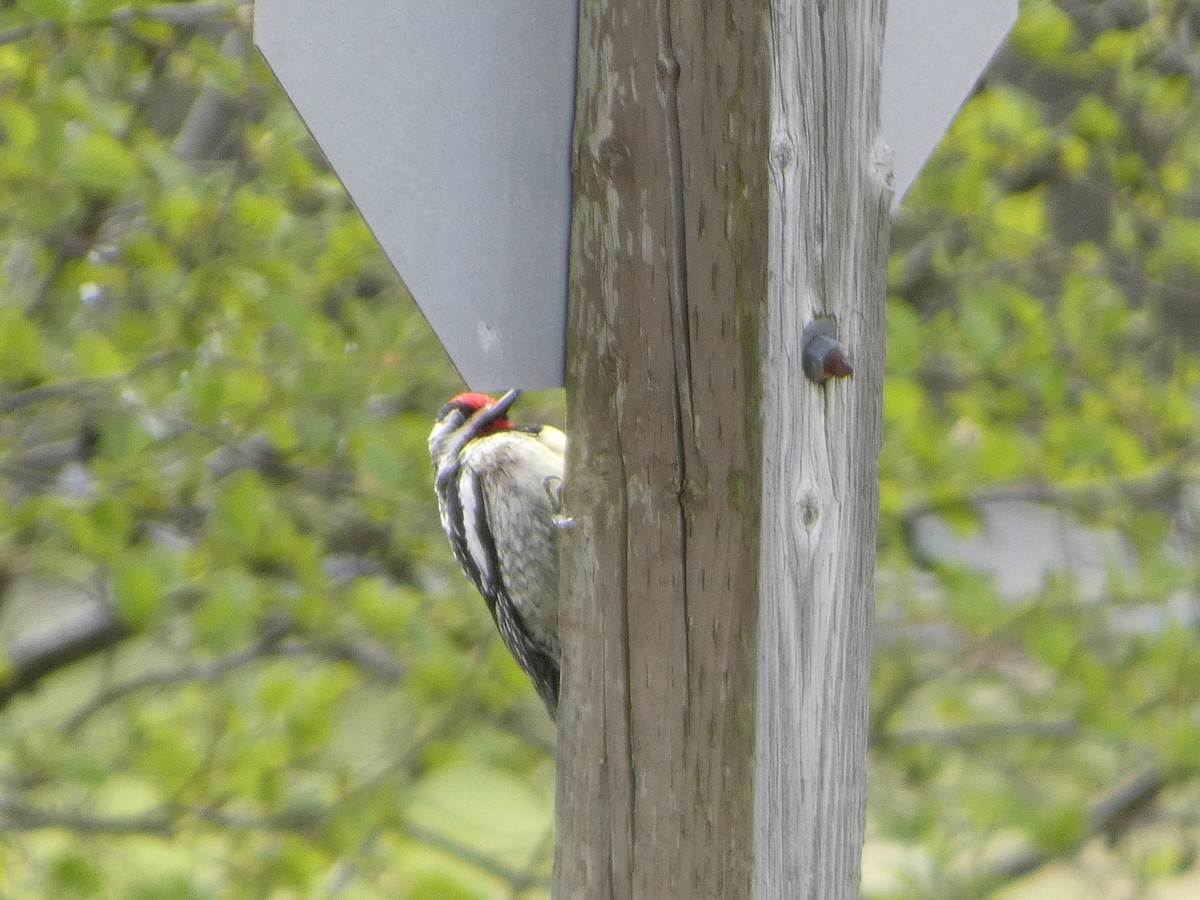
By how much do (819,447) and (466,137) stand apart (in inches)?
18.8

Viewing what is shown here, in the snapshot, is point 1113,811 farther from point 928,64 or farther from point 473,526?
point 928,64

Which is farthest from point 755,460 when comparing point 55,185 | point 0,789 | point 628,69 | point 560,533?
point 0,789

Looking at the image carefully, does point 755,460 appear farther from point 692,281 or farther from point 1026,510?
point 1026,510

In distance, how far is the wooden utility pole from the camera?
4.50 ft

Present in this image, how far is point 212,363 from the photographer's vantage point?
3436mm

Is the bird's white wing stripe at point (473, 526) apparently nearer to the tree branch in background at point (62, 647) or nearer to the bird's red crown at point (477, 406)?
the bird's red crown at point (477, 406)

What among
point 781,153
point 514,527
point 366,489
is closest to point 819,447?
point 781,153

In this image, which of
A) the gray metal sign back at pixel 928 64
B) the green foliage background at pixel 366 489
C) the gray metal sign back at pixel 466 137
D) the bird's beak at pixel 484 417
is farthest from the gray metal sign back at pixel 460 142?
the green foliage background at pixel 366 489

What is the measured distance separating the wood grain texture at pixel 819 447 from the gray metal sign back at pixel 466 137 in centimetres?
13

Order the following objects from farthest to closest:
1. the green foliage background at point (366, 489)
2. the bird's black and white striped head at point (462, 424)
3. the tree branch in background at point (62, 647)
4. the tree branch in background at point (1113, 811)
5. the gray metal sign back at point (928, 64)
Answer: the tree branch in background at point (1113, 811)
the tree branch in background at point (62, 647)
the green foliage background at point (366, 489)
the bird's black and white striped head at point (462, 424)
the gray metal sign back at point (928, 64)

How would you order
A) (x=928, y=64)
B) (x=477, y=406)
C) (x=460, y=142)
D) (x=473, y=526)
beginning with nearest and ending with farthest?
(x=460, y=142), (x=928, y=64), (x=473, y=526), (x=477, y=406)

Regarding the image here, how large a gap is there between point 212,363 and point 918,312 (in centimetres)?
257

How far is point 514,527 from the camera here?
8.21ft

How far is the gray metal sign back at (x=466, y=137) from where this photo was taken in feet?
4.07
